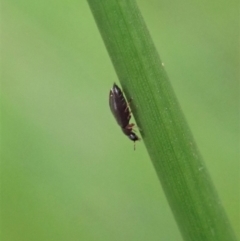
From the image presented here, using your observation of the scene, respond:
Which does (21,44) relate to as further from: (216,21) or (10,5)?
(216,21)

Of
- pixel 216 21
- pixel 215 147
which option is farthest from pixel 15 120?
pixel 216 21

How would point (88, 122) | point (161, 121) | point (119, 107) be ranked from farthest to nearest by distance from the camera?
point (88, 122), point (119, 107), point (161, 121)

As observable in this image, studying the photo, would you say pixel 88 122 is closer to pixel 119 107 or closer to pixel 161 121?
pixel 119 107

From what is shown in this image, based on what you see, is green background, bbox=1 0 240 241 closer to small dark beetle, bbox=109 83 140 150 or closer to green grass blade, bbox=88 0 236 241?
small dark beetle, bbox=109 83 140 150

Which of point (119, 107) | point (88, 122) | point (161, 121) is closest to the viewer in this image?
point (161, 121)

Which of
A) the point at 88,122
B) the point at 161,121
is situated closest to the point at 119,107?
the point at 161,121

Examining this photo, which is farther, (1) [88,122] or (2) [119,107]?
(1) [88,122]

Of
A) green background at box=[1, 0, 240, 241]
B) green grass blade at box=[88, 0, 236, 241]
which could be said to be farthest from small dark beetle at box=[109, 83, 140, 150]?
green background at box=[1, 0, 240, 241]
